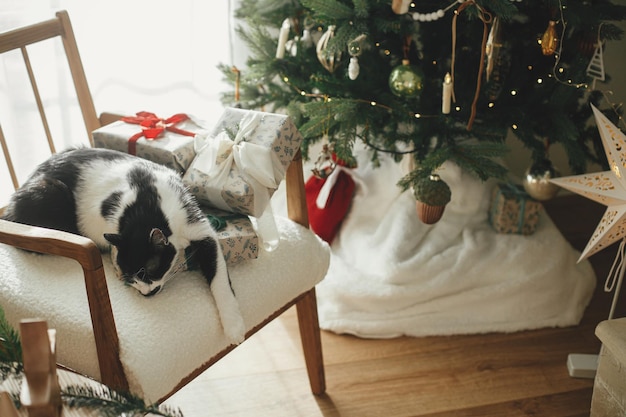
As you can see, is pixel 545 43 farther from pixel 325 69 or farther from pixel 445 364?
pixel 445 364

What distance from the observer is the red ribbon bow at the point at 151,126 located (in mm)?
1388

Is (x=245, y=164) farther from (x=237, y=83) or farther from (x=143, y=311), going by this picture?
(x=237, y=83)

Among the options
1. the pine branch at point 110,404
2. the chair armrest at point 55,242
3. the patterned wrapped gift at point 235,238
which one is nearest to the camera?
the pine branch at point 110,404

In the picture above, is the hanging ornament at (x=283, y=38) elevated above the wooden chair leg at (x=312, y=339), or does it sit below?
above

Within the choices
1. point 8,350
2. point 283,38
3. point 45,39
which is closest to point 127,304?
point 8,350

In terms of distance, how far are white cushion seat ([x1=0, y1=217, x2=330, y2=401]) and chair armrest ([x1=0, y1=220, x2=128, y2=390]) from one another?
2 centimetres

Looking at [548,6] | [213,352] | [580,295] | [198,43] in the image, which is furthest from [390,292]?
[198,43]

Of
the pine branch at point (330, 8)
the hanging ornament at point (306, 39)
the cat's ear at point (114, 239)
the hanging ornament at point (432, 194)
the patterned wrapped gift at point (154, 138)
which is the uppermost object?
the pine branch at point (330, 8)

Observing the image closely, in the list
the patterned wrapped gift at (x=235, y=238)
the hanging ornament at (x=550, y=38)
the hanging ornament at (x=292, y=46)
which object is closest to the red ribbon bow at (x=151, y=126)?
the patterned wrapped gift at (x=235, y=238)

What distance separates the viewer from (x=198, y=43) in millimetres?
2025

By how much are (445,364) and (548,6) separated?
38.4 inches

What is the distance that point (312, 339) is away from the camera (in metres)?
1.53

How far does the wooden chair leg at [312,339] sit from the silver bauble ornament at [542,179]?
2.50ft

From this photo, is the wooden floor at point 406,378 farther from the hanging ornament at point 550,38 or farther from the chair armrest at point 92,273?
the hanging ornament at point 550,38
